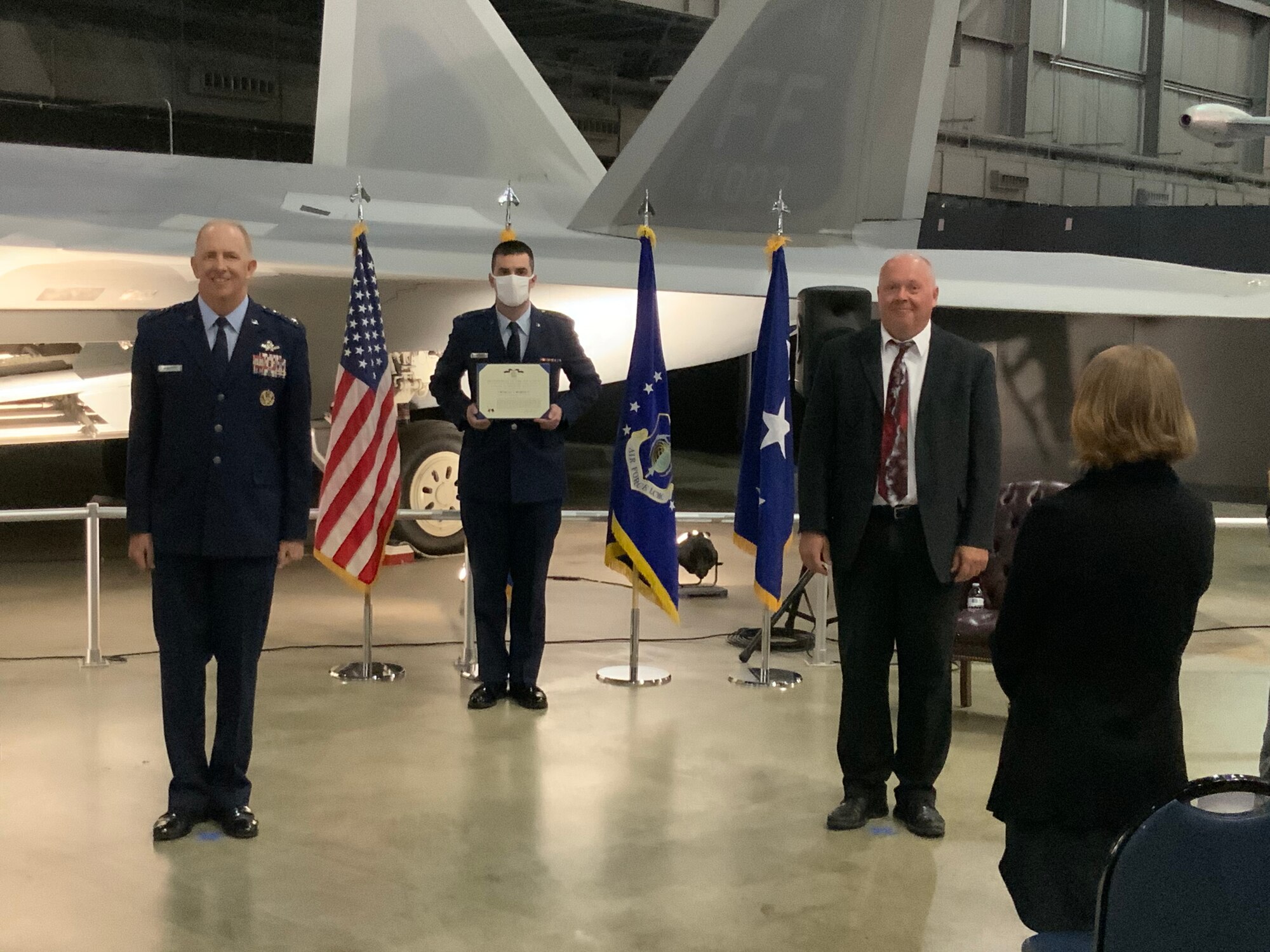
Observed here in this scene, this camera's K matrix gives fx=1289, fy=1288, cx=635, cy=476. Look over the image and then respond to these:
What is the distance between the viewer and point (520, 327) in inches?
222

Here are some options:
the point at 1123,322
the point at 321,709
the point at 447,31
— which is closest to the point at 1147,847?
the point at 321,709

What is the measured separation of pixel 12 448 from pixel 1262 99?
2666 cm

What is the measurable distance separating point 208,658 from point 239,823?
0.53m

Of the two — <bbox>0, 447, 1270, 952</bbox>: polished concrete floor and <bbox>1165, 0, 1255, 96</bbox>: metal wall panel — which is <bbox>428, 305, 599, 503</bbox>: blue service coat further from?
<bbox>1165, 0, 1255, 96</bbox>: metal wall panel

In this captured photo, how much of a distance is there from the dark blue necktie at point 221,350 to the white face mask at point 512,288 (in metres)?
1.67

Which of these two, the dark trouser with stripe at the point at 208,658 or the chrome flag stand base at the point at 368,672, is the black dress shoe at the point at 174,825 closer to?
the dark trouser with stripe at the point at 208,658

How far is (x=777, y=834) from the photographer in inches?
165

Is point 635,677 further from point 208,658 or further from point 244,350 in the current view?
point 244,350

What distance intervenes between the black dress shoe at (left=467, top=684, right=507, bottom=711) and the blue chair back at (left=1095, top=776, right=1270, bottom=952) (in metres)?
4.08

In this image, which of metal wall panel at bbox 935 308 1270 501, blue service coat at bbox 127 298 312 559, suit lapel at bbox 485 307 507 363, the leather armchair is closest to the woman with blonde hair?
blue service coat at bbox 127 298 312 559

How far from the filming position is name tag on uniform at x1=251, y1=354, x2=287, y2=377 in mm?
3986

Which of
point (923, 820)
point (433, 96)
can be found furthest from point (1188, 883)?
point (433, 96)

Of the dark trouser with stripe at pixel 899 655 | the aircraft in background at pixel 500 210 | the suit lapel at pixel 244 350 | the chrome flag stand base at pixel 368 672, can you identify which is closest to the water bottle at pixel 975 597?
the dark trouser with stripe at pixel 899 655

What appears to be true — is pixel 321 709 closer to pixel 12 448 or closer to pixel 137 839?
pixel 137 839
